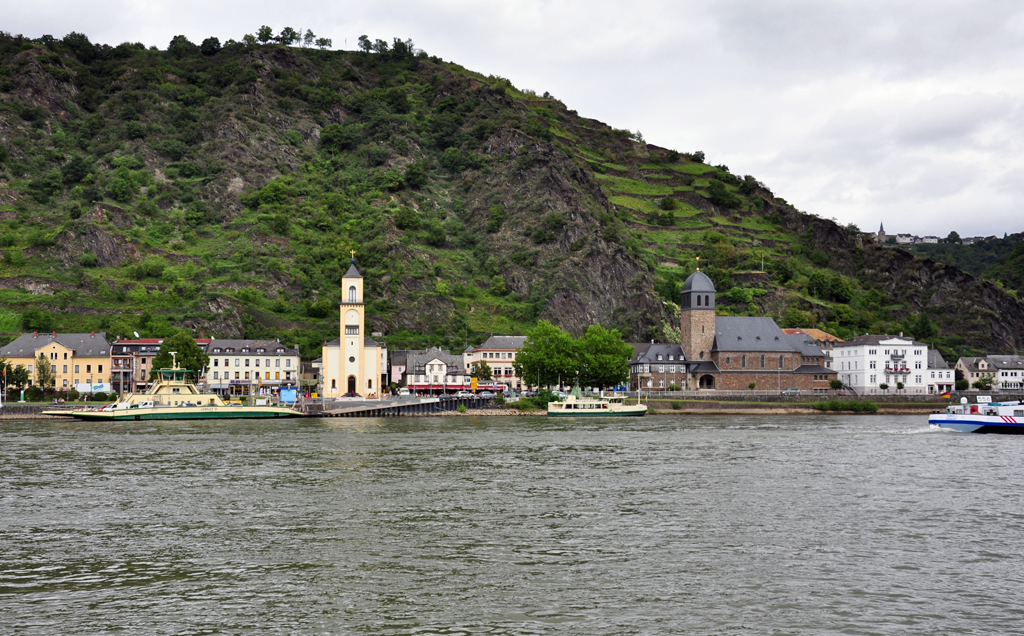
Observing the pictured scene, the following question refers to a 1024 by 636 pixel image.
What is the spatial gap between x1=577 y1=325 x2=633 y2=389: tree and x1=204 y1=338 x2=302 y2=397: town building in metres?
36.5

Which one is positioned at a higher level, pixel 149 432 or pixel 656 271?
pixel 656 271

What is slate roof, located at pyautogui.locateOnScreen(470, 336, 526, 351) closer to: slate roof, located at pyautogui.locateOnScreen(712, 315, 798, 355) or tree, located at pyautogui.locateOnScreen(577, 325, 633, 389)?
tree, located at pyautogui.locateOnScreen(577, 325, 633, 389)

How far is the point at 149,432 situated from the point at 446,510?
139 feet

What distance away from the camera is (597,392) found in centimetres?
10250

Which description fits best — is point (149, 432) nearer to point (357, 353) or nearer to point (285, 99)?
point (357, 353)

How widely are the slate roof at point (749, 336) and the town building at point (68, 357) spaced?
244 feet

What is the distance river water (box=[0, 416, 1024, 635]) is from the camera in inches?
641

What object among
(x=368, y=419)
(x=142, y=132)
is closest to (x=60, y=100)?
(x=142, y=132)

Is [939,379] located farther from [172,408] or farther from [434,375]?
[172,408]

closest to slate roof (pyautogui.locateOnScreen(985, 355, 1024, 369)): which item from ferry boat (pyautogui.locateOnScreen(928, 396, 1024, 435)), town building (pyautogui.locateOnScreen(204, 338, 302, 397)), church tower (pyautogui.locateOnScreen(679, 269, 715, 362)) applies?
church tower (pyautogui.locateOnScreen(679, 269, 715, 362))

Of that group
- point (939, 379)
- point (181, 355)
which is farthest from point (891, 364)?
point (181, 355)

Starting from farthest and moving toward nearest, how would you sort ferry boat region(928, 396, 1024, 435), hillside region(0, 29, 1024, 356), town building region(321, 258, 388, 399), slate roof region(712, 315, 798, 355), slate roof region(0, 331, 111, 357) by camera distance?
hillside region(0, 29, 1024, 356) → slate roof region(712, 315, 798, 355) → town building region(321, 258, 388, 399) → slate roof region(0, 331, 111, 357) → ferry boat region(928, 396, 1024, 435)

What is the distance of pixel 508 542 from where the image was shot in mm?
22781

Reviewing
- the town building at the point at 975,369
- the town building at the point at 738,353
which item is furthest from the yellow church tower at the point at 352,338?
the town building at the point at 975,369
